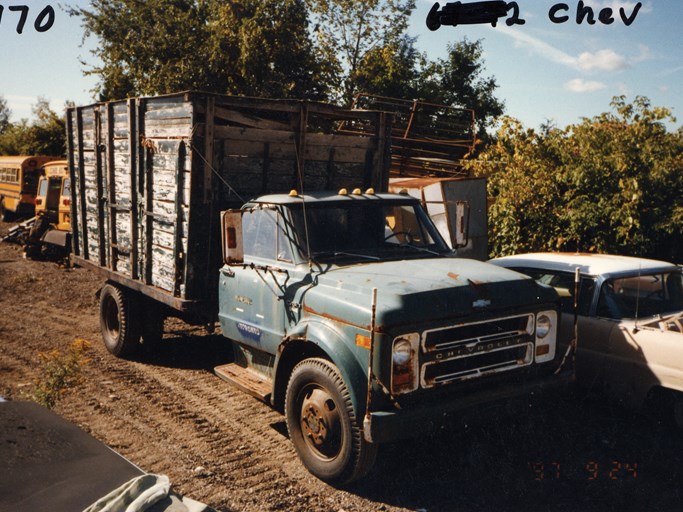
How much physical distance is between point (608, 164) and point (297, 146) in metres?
4.94

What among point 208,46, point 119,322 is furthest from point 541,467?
point 208,46

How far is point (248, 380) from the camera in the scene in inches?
221

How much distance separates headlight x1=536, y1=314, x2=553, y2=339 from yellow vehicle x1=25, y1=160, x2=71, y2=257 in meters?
13.4

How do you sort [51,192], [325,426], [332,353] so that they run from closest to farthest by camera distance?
[332,353] < [325,426] < [51,192]

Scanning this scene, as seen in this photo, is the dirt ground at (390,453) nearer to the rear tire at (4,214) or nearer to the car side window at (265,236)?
the car side window at (265,236)

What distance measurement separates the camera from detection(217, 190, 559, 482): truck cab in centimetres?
421

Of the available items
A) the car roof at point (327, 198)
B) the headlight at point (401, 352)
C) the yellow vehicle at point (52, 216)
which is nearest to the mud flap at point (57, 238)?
the yellow vehicle at point (52, 216)

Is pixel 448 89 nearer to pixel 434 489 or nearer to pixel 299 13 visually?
pixel 299 13

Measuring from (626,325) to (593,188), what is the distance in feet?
14.1

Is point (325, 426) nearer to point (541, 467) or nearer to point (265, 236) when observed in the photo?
point (541, 467)

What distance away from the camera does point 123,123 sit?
7.52 meters

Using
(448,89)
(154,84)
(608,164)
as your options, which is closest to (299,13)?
(154,84)

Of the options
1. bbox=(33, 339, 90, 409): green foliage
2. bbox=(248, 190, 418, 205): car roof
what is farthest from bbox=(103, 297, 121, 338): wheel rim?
bbox=(248, 190, 418, 205): car roof

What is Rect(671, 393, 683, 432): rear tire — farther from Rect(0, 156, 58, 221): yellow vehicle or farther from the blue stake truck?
Rect(0, 156, 58, 221): yellow vehicle
